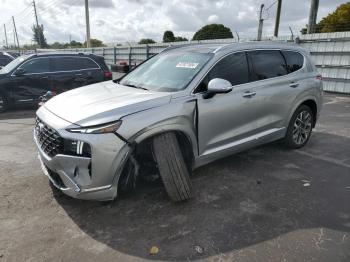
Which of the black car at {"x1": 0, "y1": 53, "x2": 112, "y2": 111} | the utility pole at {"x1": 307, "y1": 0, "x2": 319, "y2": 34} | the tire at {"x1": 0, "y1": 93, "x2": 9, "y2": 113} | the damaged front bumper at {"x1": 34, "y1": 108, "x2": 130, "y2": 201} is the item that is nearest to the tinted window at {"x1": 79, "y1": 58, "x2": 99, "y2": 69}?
the black car at {"x1": 0, "y1": 53, "x2": 112, "y2": 111}

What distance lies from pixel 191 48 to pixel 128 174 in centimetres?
207

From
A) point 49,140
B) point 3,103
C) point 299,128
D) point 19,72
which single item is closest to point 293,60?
point 299,128

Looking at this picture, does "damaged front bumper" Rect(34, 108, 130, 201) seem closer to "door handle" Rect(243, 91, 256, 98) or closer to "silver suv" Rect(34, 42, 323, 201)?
"silver suv" Rect(34, 42, 323, 201)

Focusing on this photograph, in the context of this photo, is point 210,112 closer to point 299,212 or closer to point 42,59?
point 299,212

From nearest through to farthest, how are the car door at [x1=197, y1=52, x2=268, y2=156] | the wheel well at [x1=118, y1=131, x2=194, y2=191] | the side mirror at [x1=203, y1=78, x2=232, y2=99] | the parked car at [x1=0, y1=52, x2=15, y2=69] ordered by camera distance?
1. the wheel well at [x1=118, y1=131, x2=194, y2=191]
2. the side mirror at [x1=203, y1=78, x2=232, y2=99]
3. the car door at [x1=197, y1=52, x2=268, y2=156]
4. the parked car at [x1=0, y1=52, x2=15, y2=69]

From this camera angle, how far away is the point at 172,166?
11.5 feet

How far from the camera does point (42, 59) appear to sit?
30.9 ft

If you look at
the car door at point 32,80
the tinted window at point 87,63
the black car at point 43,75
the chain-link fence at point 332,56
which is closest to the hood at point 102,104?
the black car at point 43,75

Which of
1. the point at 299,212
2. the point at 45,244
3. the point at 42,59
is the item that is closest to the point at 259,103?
the point at 299,212

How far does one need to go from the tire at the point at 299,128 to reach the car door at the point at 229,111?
3.37 feet

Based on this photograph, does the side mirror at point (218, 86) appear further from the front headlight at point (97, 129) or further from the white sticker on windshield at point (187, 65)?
the front headlight at point (97, 129)

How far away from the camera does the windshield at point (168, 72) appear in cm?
392

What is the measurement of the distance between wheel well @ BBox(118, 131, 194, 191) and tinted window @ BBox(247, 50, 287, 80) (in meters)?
1.47

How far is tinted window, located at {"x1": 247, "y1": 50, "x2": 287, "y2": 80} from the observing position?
4527 mm
